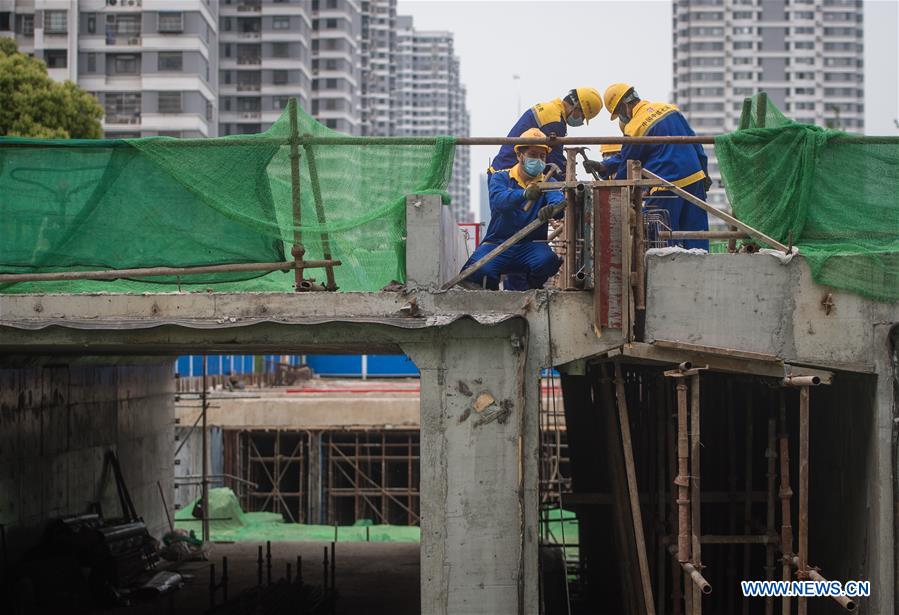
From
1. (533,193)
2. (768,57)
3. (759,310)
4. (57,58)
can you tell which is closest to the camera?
(759,310)

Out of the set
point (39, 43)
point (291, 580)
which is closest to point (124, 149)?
point (291, 580)

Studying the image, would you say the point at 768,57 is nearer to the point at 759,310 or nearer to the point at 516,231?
the point at 516,231

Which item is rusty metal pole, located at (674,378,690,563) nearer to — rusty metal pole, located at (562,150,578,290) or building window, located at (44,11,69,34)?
rusty metal pole, located at (562,150,578,290)

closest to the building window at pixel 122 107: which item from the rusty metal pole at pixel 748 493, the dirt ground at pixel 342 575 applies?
the dirt ground at pixel 342 575

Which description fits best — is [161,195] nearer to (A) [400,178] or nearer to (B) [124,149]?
(B) [124,149]

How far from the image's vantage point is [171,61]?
163ft

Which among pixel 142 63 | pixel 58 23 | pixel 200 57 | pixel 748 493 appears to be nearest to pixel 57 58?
pixel 58 23

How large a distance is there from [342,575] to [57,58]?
136 ft

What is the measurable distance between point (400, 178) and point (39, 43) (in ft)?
146

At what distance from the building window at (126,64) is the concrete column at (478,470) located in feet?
152

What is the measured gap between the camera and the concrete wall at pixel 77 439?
38.2ft

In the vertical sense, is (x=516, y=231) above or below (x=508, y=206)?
below

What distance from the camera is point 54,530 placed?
12.4 meters

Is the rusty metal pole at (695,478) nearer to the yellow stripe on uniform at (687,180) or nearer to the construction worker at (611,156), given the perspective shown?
the yellow stripe on uniform at (687,180)
